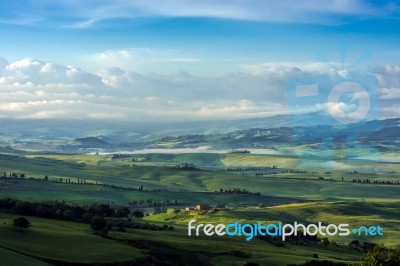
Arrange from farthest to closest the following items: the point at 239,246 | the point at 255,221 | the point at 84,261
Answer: the point at 255,221
the point at 239,246
the point at 84,261

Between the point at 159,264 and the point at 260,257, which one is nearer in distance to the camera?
the point at 159,264

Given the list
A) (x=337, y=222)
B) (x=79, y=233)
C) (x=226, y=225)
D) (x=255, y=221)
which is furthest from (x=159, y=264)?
(x=337, y=222)

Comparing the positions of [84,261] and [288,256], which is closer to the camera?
[84,261]

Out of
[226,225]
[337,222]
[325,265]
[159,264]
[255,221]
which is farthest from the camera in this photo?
[337,222]

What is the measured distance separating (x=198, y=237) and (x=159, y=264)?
33.8m

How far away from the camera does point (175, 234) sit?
441 feet

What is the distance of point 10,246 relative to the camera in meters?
95.9

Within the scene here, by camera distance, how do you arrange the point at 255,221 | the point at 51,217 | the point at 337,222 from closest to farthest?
the point at 51,217 < the point at 255,221 < the point at 337,222

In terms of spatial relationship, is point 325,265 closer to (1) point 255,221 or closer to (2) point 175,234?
(2) point 175,234

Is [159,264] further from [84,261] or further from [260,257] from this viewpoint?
[260,257]

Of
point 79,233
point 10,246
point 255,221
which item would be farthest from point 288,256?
point 255,221

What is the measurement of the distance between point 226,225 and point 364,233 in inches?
1577

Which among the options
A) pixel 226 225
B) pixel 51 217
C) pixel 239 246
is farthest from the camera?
pixel 226 225

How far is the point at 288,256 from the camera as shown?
116 m
